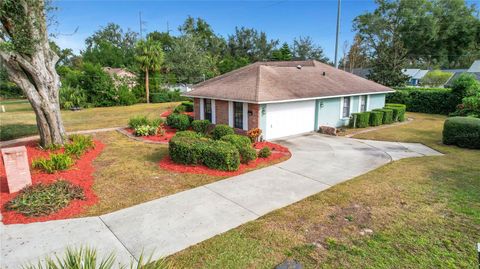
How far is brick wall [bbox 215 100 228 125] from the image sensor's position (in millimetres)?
14953

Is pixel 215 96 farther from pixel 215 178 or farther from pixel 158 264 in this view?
pixel 158 264

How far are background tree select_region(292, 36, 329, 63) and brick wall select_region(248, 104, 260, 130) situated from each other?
1820 inches

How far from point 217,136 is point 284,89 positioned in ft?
16.0

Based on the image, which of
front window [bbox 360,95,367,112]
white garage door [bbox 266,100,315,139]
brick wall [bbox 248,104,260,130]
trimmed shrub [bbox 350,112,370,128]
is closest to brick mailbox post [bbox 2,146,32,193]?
brick wall [bbox 248,104,260,130]

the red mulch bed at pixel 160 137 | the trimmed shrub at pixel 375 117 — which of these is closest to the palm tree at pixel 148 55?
the red mulch bed at pixel 160 137

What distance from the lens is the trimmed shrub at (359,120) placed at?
17.3m

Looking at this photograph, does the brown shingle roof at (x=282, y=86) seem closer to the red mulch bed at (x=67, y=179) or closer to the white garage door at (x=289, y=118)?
the white garage door at (x=289, y=118)

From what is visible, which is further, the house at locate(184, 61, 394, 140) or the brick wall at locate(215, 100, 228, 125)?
the brick wall at locate(215, 100, 228, 125)

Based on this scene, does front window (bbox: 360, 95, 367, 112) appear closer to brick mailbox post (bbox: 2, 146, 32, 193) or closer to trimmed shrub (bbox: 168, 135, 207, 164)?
trimmed shrub (bbox: 168, 135, 207, 164)

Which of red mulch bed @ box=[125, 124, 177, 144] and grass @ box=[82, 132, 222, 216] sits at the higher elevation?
red mulch bed @ box=[125, 124, 177, 144]

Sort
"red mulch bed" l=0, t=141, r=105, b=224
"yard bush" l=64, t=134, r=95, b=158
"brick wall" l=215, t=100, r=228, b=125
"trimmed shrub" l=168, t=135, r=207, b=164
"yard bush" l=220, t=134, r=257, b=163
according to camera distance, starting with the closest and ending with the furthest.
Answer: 1. "red mulch bed" l=0, t=141, r=105, b=224
2. "trimmed shrub" l=168, t=135, r=207, b=164
3. "yard bush" l=220, t=134, r=257, b=163
4. "yard bush" l=64, t=134, r=95, b=158
5. "brick wall" l=215, t=100, r=228, b=125

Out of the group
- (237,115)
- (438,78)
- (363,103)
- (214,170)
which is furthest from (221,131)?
(438,78)

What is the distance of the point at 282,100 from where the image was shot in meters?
13.4

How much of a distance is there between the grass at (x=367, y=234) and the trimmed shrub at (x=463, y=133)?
4.96m
